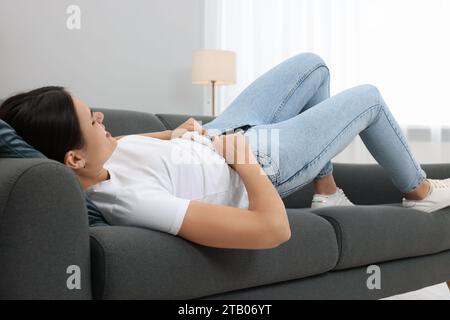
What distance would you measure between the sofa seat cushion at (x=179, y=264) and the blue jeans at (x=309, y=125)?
0.19 meters

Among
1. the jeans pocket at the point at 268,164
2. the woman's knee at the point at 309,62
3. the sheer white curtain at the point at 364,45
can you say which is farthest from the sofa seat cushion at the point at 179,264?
the sheer white curtain at the point at 364,45

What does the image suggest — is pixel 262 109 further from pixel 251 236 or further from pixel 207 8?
pixel 207 8

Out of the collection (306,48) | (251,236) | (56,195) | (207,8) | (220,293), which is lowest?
(220,293)

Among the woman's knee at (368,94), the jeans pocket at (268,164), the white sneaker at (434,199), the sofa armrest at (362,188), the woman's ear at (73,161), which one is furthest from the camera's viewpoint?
the sofa armrest at (362,188)

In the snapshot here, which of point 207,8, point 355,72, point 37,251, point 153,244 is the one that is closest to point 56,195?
point 37,251

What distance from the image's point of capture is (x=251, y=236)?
3.51ft

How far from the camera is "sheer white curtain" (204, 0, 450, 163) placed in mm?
3352

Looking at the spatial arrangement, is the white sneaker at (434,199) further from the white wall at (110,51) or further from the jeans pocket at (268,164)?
the white wall at (110,51)

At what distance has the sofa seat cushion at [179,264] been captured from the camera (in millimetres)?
972

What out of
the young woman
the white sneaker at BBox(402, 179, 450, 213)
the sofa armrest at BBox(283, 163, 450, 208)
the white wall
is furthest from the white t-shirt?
the white wall

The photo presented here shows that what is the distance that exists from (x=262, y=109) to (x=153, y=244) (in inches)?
30.5

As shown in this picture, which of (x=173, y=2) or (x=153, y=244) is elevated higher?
(x=173, y=2)

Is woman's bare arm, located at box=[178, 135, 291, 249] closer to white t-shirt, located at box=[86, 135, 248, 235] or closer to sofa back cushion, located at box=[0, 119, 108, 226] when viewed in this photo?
white t-shirt, located at box=[86, 135, 248, 235]

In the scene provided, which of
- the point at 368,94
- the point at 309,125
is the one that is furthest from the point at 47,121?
the point at 368,94
